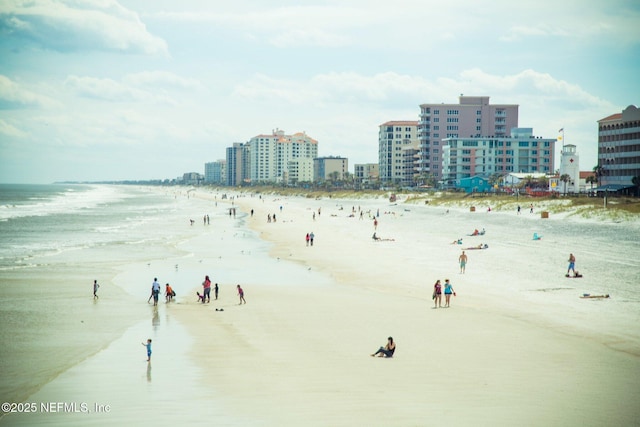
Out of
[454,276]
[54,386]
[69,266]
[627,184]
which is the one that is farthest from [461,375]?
[627,184]

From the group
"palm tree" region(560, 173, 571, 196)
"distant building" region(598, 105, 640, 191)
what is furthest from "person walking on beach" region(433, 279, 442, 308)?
"palm tree" region(560, 173, 571, 196)

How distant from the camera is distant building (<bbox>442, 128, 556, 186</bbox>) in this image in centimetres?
14675

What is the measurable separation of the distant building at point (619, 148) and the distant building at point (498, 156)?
3962 cm

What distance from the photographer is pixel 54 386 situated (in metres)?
15.2

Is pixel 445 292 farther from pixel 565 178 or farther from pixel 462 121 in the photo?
pixel 462 121

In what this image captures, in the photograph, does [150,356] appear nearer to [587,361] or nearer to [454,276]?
[587,361]

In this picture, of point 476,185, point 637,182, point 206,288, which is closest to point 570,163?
point 637,182

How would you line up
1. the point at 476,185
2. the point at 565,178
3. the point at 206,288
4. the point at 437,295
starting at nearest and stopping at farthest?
the point at 437,295 < the point at 206,288 < the point at 565,178 < the point at 476,185

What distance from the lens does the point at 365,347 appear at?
1841 centimetres

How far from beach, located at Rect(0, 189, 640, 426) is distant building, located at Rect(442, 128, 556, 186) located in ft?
360

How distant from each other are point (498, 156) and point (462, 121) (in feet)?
73.1

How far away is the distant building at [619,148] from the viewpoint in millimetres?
96688

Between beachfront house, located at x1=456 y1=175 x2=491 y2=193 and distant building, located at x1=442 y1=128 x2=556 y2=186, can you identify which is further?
distant building, located at x1=442 y1=128 x2=556 y2=186

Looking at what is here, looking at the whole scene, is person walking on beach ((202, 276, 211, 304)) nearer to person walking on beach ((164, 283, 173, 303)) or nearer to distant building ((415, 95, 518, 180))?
person walking on beach ((164, 283, 173, 303))
